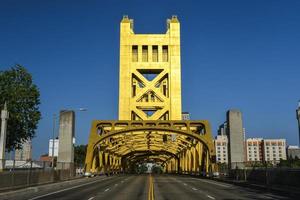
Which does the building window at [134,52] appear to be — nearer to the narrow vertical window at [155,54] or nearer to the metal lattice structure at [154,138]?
the narrow vertical window at [155,54]

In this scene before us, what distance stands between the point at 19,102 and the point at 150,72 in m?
37.8

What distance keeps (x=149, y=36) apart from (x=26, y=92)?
3612cm

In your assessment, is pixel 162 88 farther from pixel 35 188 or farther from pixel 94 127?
pixel 35 188

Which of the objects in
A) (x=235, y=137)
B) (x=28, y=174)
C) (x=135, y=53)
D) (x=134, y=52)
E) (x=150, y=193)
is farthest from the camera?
(x=134, y=52)

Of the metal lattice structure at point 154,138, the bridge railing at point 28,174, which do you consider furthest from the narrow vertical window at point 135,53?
the bridge railing at point 28,174

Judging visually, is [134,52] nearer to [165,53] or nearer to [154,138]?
[165,53]

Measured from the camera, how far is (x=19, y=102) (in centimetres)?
4794

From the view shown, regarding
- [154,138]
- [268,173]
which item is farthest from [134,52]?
[268,173]

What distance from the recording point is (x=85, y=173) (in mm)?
45875

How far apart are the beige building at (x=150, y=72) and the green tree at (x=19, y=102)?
23637 mm

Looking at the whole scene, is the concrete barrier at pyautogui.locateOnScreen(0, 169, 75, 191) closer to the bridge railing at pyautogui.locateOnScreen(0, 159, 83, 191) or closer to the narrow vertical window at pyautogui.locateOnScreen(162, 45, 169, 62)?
the bridge railing at pyautogui.locateOnScreen(0, 159, 83, 191)

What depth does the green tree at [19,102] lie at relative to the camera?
47.6 meters

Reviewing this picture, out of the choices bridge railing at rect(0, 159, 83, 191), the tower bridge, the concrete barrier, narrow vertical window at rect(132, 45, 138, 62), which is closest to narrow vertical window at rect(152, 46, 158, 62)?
the tower bridge

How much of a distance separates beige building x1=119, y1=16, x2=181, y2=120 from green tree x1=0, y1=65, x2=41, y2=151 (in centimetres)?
2364
